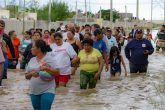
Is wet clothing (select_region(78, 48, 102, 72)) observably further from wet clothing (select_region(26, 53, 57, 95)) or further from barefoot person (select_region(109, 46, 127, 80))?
wet clothing (select_region(26, 53, 57, 95))

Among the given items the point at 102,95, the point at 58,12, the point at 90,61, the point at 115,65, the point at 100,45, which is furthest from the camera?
the point at 58,12

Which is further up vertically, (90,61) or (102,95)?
(90,61)

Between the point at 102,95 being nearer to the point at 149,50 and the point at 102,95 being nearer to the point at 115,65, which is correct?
the point at 115,65

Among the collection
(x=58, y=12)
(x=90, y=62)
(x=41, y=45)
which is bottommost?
(x=90, y=62)

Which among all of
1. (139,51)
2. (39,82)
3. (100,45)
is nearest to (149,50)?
(139,51)

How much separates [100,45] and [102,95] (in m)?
2.66

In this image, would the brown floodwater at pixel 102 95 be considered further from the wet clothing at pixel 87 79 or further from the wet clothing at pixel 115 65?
the wet clothing at pixel 115 65

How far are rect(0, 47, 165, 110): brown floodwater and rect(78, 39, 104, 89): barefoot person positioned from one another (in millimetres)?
464

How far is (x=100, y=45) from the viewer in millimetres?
15367

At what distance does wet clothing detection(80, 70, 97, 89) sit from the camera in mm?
12930

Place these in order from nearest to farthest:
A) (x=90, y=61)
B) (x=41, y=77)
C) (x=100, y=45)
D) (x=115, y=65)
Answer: (x=41, y=77) → (x=90, y=61) → (x=100, y=45) → (x=115, y=65)

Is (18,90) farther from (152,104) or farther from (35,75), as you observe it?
(35,75)

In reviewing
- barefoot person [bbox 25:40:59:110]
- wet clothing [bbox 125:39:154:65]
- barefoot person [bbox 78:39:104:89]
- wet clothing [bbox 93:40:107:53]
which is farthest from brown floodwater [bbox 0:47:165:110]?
barefoot person [bbox 25:40:59:110]

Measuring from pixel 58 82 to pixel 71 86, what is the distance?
4.71 ft
